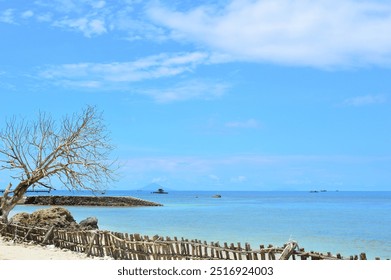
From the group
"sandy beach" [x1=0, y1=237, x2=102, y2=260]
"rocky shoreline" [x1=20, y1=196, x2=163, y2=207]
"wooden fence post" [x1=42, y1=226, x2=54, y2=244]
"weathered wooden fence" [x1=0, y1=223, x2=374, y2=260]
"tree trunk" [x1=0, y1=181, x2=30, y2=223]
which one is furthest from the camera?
"rocky shoreline" [x1=20, y1=196, x2=163, y2=207]

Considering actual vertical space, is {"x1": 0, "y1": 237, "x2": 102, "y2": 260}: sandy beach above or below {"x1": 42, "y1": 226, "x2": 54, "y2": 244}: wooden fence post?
below

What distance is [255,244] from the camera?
27188 millimetres

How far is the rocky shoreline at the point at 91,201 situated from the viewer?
76.6m

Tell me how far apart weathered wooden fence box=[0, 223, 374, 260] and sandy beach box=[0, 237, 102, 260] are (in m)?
0.26

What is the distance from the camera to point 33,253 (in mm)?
16516

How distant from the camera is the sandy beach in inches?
618

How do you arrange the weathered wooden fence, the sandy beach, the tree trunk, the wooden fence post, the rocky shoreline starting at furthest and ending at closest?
the rocky shoreline, the tree trunk, the wooden fence post, the sandy beach, the weathered wooden fence

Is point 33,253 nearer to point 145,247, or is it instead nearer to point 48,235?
point 48,235

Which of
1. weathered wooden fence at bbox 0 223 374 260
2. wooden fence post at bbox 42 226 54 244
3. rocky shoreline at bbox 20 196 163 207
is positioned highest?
rocky shoreline at bbox 20 196 163 207

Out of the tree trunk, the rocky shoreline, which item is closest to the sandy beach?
the tree trunk

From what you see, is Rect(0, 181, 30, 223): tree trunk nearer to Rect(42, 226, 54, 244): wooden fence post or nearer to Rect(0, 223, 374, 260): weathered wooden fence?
Rect(0, 223, 374, 260): weathered wooden fence
